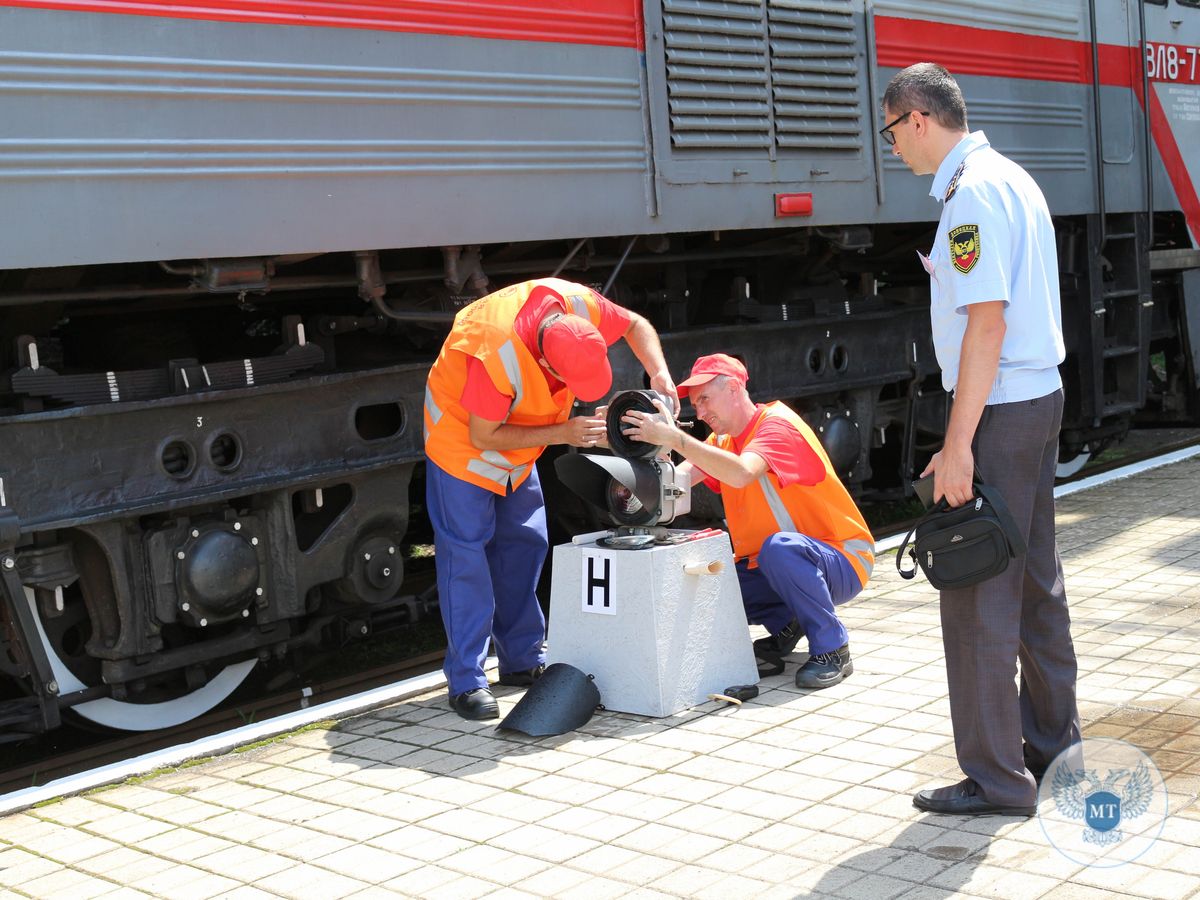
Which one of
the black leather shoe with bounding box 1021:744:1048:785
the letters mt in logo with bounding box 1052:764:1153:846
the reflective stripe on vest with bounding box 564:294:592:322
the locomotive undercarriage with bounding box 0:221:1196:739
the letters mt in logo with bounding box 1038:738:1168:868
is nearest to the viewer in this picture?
the letters mt in logo with bounding box 1038:738:1168:868

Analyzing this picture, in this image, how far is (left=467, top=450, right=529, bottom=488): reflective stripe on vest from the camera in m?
4.90

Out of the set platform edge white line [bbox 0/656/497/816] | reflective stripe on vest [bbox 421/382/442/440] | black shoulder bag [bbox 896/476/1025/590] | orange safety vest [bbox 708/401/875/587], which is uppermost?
reflective stripe on vest [bbox 421/382/442/440]

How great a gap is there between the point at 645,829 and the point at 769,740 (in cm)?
77

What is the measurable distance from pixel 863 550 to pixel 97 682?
280 centimetres

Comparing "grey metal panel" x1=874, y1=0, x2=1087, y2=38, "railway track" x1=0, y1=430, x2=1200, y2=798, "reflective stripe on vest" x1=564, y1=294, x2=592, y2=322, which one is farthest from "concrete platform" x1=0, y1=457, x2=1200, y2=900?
"grey metal panel" x1=874, y1=0, x2=1087, y2=38

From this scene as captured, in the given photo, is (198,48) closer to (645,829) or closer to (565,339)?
(565,339)

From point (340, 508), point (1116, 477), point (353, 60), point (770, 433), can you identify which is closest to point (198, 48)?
point (353, 60)

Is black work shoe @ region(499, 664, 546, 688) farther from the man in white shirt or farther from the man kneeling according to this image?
the man in white shirt

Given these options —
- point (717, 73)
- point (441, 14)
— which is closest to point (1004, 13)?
point (717, 73)

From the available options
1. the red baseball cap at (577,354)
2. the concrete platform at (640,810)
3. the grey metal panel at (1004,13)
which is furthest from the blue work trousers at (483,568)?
the grey metal panel at (1004,13)

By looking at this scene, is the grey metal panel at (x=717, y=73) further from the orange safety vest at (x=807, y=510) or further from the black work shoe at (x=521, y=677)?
the black work shoe at (x=521, y=677)

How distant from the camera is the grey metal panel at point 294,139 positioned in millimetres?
4293

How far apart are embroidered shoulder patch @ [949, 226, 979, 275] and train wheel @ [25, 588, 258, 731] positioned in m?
3.16

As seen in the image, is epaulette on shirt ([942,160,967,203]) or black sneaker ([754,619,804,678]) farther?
black sneaker ([754,619,804,678])
